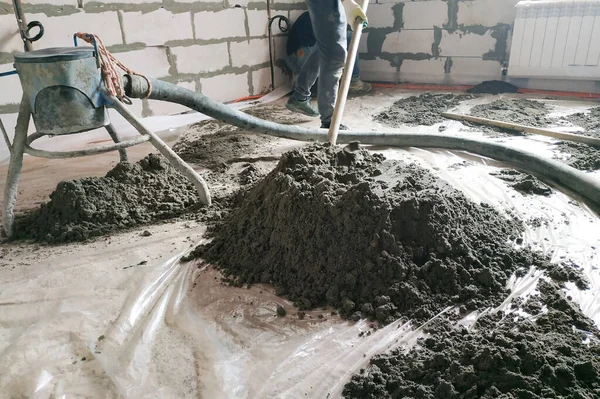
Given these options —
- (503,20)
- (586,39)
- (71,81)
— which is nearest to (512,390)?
(71,81)

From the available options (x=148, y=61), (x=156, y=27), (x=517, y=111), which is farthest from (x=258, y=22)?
(x=517, y=111)

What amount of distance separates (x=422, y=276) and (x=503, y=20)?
3950mm

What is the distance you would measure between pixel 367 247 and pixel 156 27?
2927mm

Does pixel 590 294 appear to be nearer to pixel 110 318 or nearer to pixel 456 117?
pixel 110 318

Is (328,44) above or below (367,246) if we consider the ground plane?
above

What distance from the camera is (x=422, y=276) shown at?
1.46 metres

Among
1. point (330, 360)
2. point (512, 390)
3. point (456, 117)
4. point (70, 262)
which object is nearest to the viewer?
point (512, 390)

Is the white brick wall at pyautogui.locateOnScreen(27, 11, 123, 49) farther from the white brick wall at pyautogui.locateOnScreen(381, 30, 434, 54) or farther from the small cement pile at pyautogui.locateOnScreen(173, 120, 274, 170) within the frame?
the white brick wall at pyautogui.locateOnScreen(381, 30, 434, 54)

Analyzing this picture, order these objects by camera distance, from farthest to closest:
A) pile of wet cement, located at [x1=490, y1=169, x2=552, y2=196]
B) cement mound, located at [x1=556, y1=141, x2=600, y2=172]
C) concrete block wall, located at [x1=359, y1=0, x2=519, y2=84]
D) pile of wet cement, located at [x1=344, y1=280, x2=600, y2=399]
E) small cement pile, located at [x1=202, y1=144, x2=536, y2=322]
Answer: concrete block wall, located at [x1=359, y1=0, x2=519, y2=84] < cement mound, located at [x1=556, y1=141, x2=600, y2=172] < pile of wet cement, located at [x1=490, y1=169, x2=552, y2=196] < small cement pile, located at [x1=202, y1=144, x2=536, y2=322] < pile of wet cement, located at [x1=344, y1=280, x2=600, y2=399]

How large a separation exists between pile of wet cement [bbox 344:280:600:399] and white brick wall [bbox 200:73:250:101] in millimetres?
3370

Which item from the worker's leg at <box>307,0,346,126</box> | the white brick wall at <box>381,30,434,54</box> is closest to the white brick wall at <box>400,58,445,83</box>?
the white brick wall at <box>381,30,434,54</box>

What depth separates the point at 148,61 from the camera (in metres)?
3.56

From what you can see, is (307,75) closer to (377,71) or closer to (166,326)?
(377,71)

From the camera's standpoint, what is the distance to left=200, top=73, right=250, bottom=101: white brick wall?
13.4ft
